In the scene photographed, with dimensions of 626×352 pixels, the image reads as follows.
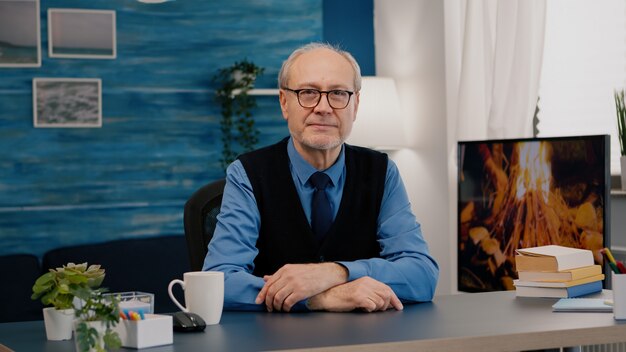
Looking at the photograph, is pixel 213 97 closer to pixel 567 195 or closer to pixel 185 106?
pixel 185 106

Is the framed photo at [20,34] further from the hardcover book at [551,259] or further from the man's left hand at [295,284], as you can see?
the hardcover book at [551,259]

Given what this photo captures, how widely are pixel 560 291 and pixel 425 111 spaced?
2.70 m

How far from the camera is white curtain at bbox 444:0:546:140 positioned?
13.7ft

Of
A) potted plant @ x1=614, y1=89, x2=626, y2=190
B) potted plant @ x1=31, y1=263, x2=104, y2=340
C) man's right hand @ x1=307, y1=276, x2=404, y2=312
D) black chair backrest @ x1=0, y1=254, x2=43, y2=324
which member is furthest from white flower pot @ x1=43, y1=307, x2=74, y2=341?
black chair backrest @ x1=0, y1=254, x2=43, y2=324

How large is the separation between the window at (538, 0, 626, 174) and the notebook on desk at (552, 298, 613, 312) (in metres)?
1.98

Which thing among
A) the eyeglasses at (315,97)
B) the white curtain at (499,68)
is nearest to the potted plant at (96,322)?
the eyeglasses at (315,97)

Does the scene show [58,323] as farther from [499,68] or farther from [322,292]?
[499,68]

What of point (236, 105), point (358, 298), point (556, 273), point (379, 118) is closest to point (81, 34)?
point (236, 105)

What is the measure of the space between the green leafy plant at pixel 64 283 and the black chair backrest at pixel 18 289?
102 inches

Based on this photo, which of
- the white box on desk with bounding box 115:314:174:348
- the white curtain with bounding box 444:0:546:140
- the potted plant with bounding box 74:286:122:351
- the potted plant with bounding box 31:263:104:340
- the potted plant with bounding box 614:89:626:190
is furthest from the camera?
the white curtain with bounding box 444:0:546:140

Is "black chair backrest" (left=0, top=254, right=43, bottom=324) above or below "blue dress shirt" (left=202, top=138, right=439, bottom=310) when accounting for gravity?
below

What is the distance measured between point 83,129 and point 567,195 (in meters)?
2.48

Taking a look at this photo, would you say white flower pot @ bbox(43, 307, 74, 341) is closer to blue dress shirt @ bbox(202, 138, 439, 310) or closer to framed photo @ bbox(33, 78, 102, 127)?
blue dress shirt @ bbox(202, 138, 439, 310)

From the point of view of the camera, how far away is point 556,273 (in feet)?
7.63
